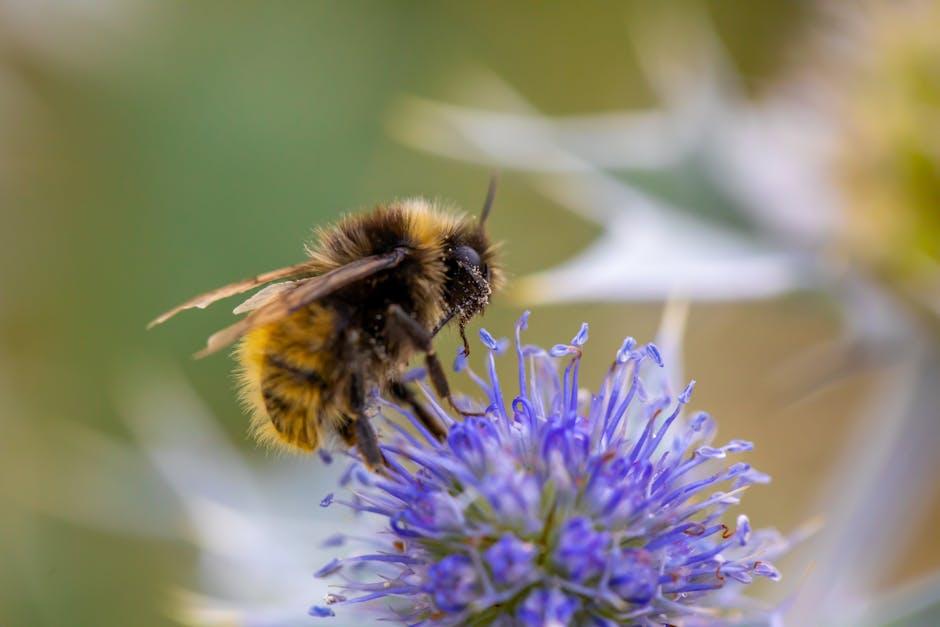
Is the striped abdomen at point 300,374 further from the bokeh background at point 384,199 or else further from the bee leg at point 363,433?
the bokeh background at point 384,199

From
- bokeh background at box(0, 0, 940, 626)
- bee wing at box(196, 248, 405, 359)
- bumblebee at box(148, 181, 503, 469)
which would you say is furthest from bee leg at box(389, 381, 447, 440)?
bokeh background at box(0, 0, 940, 626)

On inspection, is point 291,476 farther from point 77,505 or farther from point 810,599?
point 810,599

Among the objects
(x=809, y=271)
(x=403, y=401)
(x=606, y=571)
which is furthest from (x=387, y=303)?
(x=809, y=271)

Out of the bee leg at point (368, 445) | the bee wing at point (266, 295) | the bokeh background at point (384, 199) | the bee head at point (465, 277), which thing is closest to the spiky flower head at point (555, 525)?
the bee leg at point (368, 445)

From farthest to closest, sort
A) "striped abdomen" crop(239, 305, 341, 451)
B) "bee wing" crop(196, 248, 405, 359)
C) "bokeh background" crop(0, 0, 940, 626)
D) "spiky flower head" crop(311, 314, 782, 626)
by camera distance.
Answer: "bokeh background" crop(0, 0, 940, 626) → "striped abdomen" crop(239, 305, 341, 451) → "bee wing" crop(196, 248, 405, 359) → "spiky flower head" crop(311, 314, 782, 626)

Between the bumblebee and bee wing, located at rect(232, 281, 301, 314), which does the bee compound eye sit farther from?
bee wing, located at rect(232, 281, 301, 314)
